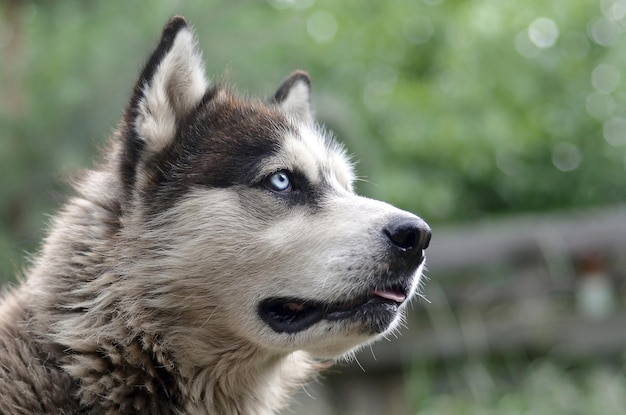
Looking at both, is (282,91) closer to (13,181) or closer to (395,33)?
(13,181)

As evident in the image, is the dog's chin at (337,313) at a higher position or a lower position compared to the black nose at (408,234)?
lower

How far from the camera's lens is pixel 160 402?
3.71 metres

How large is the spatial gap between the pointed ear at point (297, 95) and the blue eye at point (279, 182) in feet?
3.03

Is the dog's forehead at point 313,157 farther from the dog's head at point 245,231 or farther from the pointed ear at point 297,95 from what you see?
the pointed ear at point 297,95

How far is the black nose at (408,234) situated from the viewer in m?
3.68

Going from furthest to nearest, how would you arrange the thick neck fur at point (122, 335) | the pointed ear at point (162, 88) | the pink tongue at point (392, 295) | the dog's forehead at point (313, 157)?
the dog's forehead at point (313, 157), the pointed ear at point (162, 88), the pink tongue at point (392, 295), the thick neck fur at point (122, 335)

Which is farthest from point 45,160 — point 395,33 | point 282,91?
point 395,33

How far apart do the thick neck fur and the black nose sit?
0.83 m

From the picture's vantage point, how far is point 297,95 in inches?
195

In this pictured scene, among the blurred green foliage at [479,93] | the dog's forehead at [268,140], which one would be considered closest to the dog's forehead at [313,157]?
the dog's forehead at [268,140]

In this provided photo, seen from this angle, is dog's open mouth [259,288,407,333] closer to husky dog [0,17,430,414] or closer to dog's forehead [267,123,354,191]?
husky dog [0,17,430,414]

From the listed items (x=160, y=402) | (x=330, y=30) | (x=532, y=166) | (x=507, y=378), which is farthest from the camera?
(x=330, y=30)

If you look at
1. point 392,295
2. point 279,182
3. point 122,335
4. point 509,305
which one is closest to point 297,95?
point 279,182

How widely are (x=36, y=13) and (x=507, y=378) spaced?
599 centimetres
